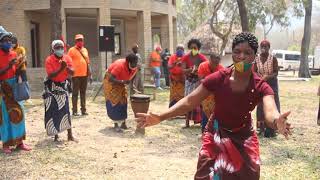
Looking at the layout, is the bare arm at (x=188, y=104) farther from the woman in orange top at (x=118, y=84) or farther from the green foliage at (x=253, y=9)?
the green foliage at (x=253, y=9)

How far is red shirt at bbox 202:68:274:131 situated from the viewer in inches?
152

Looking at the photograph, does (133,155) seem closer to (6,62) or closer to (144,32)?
(6,62)

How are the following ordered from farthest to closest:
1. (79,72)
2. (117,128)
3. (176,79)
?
(79,72) → (176,79) → (117,128)

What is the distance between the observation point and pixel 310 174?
6578mm

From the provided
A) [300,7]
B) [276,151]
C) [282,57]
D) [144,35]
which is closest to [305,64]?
[300,7]

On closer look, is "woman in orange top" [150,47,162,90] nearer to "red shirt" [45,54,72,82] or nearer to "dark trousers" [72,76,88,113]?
"dark trousers" [72,76,88,113]

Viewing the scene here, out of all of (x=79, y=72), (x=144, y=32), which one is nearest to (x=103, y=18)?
(x=144, y=32)

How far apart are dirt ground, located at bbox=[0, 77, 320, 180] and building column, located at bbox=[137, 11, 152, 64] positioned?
44.0ft

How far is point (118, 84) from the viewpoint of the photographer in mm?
9391

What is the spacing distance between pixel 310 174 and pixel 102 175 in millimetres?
2724

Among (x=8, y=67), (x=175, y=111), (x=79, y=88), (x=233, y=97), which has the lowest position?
(x=79, y=88)

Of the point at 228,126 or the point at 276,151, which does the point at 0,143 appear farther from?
the point at 228,126

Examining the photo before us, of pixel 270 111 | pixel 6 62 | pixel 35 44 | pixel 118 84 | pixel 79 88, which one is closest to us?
pixel 270 111

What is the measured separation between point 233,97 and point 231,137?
0.32 meters
